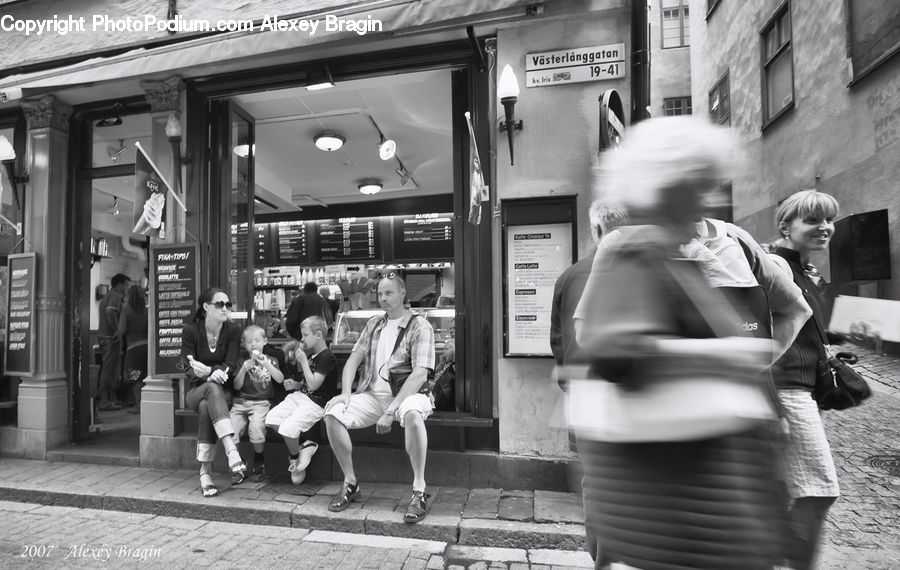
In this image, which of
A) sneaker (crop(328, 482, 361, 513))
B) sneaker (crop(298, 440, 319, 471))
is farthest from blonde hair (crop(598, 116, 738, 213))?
sneaker (crop(298, 440, 319, 471))

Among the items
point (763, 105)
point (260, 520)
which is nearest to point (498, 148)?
point (260, 520)

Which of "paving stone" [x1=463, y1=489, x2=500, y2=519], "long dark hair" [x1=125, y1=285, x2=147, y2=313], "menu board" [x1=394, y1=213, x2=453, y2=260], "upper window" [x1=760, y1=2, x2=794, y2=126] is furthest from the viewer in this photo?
"upper window" [x1=760, y1=2, x2=794, y2=126]

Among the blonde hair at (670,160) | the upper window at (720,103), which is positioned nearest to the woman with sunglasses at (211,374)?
the blonde hair at (670,160)

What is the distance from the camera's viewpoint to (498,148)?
14.6ft

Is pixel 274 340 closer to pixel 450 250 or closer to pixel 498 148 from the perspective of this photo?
pixel 450 250

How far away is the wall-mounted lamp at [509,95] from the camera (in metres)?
4.06

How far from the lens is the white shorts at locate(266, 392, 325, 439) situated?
424cm

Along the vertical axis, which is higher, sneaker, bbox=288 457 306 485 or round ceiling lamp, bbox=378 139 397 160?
round ceiling lamp, bbox=378 139 397 160

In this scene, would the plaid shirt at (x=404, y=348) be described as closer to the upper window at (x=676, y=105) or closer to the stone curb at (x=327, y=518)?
the stone curb at (x=327, y=518)

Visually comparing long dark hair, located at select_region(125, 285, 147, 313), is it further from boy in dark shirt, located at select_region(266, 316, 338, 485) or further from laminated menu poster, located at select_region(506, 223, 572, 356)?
laminated menu poster, located at select_region(506, 223, 572, 356)

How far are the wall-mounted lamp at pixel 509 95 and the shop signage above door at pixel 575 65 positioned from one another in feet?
0.72

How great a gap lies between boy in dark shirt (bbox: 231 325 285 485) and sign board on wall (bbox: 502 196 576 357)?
213cm

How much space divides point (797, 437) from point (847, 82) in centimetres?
840

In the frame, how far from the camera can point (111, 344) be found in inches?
293
